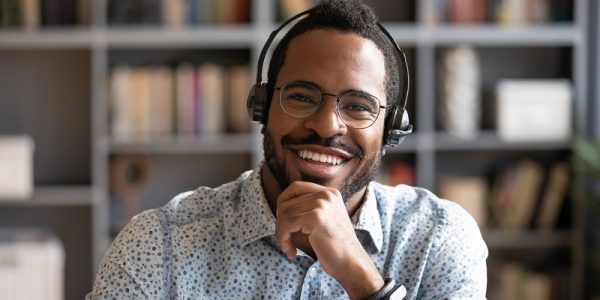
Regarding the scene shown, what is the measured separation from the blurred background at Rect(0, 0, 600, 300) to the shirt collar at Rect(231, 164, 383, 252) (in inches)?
86.6

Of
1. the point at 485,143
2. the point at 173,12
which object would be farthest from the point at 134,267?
the point at 485,143

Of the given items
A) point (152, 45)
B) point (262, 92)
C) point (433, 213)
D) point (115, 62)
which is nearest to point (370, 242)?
point (433, 213)

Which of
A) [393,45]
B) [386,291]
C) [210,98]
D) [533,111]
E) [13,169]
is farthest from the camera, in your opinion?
[533,111]

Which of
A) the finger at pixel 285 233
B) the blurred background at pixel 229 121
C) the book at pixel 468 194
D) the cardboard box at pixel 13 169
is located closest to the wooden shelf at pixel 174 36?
the blurred background at pixel 229 121

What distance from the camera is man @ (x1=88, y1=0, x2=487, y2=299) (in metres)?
1.48

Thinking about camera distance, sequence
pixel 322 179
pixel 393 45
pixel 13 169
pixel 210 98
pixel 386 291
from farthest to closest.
A: 1. pixel 210 98
2. pixel 13 169
3. pixel 393 45
4. pixel 322 179
5. pixel 386 291

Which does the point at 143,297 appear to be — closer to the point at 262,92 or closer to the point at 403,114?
the point at 262,92

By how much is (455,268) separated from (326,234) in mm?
241

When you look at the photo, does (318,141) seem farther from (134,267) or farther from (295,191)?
(134,267)

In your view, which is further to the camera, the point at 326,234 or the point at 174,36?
the point at 174,36

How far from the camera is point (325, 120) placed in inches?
59.6

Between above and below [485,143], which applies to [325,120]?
above

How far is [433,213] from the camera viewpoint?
1.66m

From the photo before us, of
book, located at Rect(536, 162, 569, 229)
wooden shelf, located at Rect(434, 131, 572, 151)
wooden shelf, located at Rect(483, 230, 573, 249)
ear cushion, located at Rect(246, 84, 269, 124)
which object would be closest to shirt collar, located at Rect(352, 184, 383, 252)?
ear cushion, located at Rect(246, 84, 269, 124)
